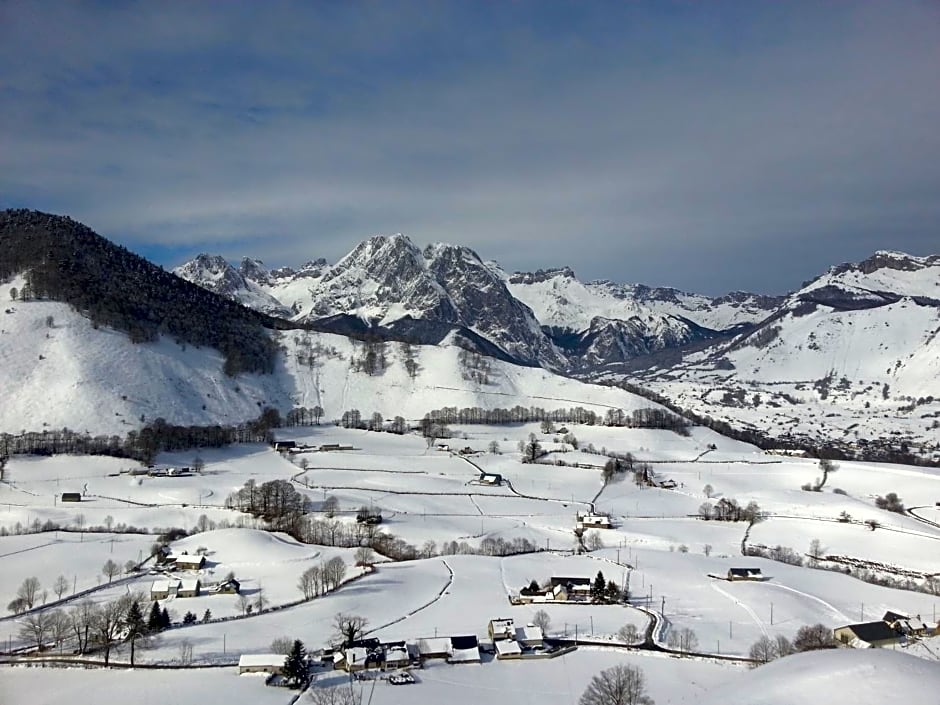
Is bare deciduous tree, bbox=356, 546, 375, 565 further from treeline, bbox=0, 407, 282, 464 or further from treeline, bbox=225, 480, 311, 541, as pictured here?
treeline, bbox=0, 407, 282, 464

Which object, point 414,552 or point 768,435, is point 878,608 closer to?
point 414,552

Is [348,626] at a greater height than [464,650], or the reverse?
[348,626]

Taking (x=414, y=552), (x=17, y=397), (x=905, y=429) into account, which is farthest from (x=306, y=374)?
(x=905, y=429)

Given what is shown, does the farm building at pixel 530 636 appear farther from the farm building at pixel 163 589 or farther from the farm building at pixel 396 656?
the farm building at pixel 163 589

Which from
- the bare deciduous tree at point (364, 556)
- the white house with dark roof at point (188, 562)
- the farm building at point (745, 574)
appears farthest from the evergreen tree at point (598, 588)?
the white house with dark roof at point (188, 562)

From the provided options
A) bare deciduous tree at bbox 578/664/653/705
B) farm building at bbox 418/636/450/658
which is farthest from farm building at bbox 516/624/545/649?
bare deciduous tree at bbox 578/664/653/705

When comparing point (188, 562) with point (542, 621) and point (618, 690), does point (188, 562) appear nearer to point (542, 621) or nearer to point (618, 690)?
point (542, 621)

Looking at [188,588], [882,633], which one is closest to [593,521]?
[882,633]
